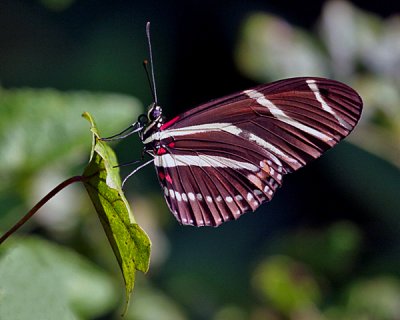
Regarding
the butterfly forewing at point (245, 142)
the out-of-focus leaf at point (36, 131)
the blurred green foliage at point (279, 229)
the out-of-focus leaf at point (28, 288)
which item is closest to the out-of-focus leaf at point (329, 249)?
the blurred green foliage at point (279, 229)

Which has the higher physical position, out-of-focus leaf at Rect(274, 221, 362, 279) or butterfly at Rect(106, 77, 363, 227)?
butterfly at Rect(106, 77, 363, 227)

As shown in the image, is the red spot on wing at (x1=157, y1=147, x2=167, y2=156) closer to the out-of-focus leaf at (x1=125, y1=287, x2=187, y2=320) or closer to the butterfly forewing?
the butterfly forewing

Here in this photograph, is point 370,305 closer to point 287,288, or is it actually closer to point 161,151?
point 287,288

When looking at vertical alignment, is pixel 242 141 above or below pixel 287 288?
above

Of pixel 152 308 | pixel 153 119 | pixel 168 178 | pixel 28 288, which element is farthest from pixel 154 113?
pixel 152 308

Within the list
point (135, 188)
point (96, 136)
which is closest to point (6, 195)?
point (96, 136)

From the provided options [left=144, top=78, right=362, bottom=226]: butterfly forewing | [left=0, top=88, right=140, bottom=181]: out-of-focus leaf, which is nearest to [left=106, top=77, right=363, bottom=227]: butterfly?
[left=144, top=78, right=362, bottom=226]: butterfly forewing

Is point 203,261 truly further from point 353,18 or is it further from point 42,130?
point 42,130
